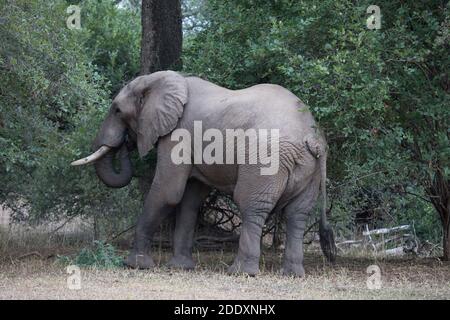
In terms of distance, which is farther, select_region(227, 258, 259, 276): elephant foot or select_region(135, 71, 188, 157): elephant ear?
select_region(135, 71, 188, 157): elephant ear

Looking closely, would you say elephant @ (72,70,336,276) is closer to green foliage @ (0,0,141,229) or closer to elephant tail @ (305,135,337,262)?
elephant tail @ (305,135,337,262)

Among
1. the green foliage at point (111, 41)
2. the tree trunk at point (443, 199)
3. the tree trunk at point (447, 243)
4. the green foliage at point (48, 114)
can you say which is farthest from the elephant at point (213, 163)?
the green foliage at point (111, 41)

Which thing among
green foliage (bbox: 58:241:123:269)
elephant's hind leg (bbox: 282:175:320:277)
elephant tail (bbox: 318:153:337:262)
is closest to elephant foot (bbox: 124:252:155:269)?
green foliage (bbox: 58:241:123:269)

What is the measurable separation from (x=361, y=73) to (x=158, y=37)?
4473 millimetres

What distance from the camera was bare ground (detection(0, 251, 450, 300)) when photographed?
9.87m

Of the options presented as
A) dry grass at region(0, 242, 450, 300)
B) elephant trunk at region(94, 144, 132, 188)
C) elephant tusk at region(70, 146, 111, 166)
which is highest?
elephant tusk at region(70, 146, 111, 166)

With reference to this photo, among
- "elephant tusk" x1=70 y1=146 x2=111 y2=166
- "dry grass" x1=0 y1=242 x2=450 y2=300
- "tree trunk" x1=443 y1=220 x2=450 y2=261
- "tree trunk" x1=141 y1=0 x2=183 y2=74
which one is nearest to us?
"dry grass" x1=0 y1=242 x2=450 y2=300

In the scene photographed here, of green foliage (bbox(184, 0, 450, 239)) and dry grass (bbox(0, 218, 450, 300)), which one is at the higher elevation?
green foliage (bbox(184, 0, 450, 239))

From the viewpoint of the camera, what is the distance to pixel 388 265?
13477mm

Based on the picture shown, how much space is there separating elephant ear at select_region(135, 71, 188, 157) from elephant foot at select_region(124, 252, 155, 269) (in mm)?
1406

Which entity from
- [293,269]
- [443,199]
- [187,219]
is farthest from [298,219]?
[443,199]

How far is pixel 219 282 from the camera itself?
10930mm

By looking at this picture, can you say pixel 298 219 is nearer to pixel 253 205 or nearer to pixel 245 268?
pixel 253 205

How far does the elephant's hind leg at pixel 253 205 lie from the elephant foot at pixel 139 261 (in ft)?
4.24
